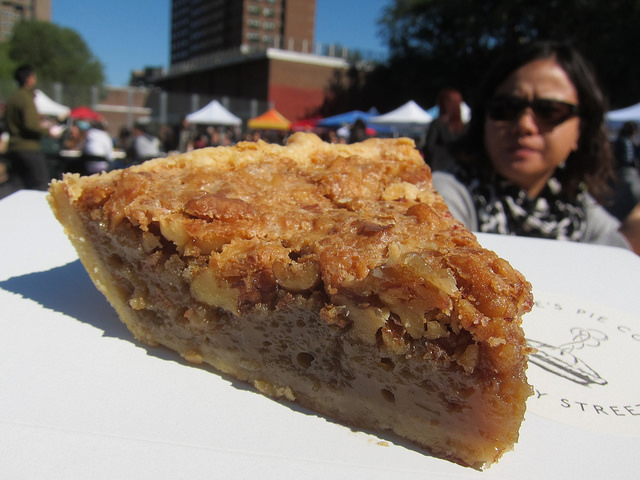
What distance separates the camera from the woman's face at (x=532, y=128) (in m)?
2.72

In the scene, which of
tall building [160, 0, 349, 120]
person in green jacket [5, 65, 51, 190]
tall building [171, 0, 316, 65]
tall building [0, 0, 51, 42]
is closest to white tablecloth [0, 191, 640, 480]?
person in green jacket [5, 65, 51, 190]

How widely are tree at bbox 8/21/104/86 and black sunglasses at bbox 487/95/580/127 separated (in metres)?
59.0

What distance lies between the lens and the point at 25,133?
6.73 m

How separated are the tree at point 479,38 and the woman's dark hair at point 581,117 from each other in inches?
749

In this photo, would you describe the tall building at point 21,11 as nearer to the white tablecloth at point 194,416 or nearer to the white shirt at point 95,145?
the white shirt at point 95,145

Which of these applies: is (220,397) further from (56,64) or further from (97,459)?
(56,64)

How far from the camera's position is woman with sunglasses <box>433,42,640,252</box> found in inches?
108

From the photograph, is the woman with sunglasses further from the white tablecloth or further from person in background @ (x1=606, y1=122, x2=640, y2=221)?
the white tablecloth

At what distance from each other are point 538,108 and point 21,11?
91310 millimetres

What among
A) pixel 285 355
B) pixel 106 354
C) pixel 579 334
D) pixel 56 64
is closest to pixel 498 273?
pixel 285 355

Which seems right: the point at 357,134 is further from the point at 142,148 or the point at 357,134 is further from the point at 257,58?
the point at 257,58

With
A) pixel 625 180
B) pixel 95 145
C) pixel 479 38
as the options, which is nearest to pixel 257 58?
pixel 479 38

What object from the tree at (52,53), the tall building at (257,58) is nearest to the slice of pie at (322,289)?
the tall building at (257,58)

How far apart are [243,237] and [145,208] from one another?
30cm
